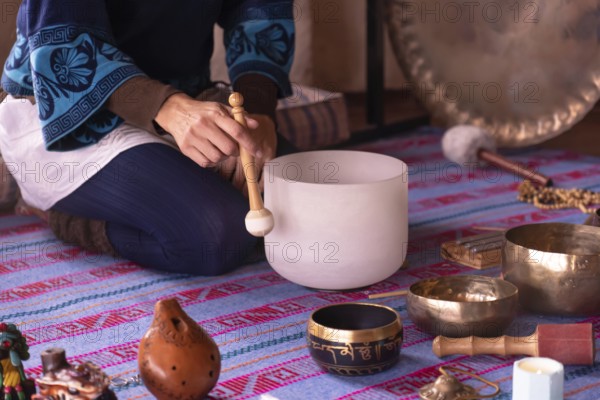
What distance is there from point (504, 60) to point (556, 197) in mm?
709

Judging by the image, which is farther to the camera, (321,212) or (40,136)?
(40,136)

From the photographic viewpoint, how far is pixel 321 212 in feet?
4.96

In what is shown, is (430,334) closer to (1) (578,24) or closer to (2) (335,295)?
(2) (335,295)

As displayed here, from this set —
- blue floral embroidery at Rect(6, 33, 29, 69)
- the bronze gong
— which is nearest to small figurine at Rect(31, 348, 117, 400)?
blue floral embroidery at Rect(6, 33, 29, 69)

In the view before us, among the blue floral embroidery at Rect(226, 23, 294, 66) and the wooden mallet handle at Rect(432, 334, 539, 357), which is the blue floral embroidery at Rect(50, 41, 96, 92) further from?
the wooden mallet handle at Rect(432, 334, 539, 357)

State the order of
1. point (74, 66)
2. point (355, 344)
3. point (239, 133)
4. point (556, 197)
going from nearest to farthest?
1. point (355, 344)
2. point (239, 133)
3. point (74, 66)
4. point (556, 197)

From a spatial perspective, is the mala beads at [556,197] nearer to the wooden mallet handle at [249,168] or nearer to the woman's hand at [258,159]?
the woman's hand at [258,159]

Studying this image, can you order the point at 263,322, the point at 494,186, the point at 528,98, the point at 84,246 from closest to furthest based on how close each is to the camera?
the point at 263,322 → the point at 84,246 → the point at 494,186 → the point at 528,98

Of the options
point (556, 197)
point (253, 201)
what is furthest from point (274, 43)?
point (556, 197)

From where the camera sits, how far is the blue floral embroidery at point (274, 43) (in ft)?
6.35

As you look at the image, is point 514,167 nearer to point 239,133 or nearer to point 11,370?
point 239,133

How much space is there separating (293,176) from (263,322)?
30 cm

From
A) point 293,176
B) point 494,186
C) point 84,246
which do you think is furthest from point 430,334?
point 494,186

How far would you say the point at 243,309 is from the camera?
1557 millimetres
